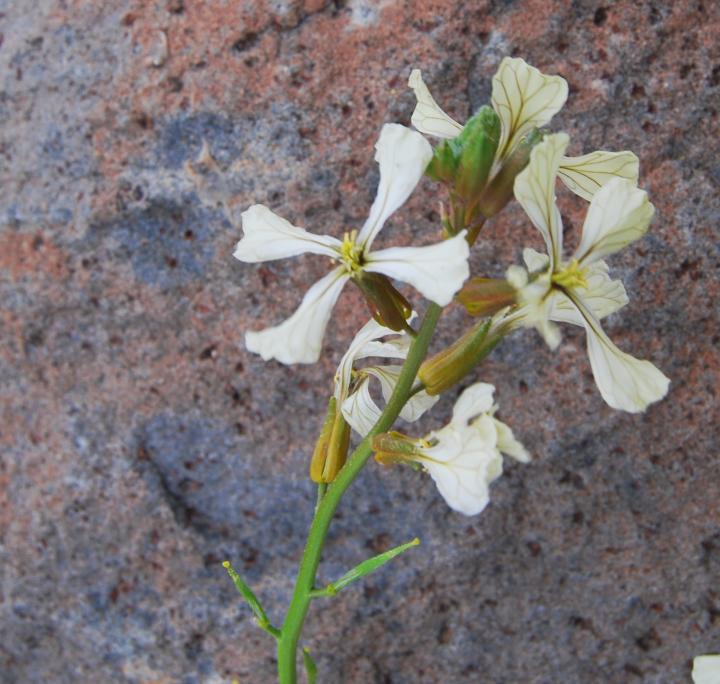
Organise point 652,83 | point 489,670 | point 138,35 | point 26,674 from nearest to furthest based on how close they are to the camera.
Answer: point 652,83 → point 138,35 → point 489,670 → point 26,674

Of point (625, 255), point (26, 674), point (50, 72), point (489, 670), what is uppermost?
point (50, 72)

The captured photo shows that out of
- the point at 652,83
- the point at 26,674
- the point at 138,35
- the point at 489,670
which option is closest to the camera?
the point at 652,83

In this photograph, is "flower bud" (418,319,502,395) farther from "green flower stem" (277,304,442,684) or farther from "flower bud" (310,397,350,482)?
"flower bud" (310,397,350,482)

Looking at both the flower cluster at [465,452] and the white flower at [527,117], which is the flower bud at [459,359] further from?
the white flower at [527,117]

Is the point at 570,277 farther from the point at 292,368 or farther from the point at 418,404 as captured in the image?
the point at 292,368

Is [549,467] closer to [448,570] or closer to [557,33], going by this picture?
[448,570]

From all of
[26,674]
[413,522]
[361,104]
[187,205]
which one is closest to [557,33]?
[361,104]

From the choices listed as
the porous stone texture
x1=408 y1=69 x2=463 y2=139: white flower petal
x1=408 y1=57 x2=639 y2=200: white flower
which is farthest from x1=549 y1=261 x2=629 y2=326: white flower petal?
the porous stone texture
